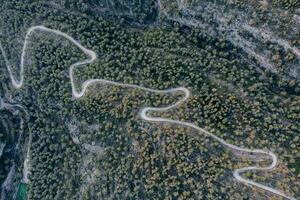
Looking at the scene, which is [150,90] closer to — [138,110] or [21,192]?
[138,110]

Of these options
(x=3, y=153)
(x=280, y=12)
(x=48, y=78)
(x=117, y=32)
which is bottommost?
(x=3, y=153)

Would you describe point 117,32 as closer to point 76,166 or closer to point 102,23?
point 102,23

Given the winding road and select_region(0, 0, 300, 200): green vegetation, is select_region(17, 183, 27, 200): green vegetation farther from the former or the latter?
the winding road

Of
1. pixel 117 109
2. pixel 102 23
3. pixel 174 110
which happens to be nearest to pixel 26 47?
pixel 102 23

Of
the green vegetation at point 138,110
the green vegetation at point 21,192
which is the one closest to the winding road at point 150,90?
the green vegetation at point 138,110

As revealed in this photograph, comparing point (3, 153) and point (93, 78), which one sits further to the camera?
point (3, 153)

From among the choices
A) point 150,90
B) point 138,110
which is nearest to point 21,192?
point 138,110

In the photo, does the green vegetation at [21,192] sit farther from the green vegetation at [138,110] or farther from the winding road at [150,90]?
the winding road at [150,90]

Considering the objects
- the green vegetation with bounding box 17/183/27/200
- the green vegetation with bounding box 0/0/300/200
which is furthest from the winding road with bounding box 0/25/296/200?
the green vegetation with bounding box 17/183/27/200
